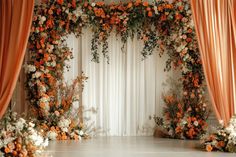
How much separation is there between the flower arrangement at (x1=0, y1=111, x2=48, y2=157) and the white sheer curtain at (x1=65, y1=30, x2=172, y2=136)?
340 cm

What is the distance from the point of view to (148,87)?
357 inches

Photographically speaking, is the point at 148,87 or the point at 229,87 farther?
the point at 148,87

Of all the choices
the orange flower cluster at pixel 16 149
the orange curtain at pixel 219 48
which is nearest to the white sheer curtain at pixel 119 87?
the orange curtain at pixel 219 48

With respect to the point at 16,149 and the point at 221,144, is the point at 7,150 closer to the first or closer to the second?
the point at 16,149

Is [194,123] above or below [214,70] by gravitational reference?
below

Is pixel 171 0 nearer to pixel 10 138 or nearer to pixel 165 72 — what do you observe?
pixel 165 72

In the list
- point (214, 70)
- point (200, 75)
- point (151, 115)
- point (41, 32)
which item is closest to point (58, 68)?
point (41, 32)

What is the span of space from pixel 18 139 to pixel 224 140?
9.61 feet

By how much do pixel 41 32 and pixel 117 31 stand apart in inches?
60.7

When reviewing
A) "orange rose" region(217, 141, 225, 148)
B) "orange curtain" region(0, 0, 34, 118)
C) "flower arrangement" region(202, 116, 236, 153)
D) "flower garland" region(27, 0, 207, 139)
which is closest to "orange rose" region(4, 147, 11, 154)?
"orange curtain" region(0, 0, 34, 118)

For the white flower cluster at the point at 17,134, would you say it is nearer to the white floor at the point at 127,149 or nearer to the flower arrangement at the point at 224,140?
the white floor at the point at 127,149

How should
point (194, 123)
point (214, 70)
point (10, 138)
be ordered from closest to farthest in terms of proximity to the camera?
point (10, 138), point (214, 70), point (194, 123)

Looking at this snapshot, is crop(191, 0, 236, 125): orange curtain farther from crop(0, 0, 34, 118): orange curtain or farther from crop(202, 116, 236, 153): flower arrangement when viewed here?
crop(0, 0, 34, 118): orange curtain

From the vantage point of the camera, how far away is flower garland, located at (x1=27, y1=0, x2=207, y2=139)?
838 cm
